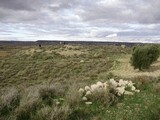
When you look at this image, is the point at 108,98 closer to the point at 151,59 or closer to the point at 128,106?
the point at 128,106

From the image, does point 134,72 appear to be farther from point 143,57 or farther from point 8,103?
point 8,103

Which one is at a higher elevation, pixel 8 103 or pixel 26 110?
pixel 8 103

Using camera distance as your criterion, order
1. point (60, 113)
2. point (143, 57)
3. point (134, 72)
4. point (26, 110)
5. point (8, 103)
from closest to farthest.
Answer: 1. point (60, 113)
2. point (26, 110)
3. point (8, 103)
4. point (134, 72)
5. point (143, 57)

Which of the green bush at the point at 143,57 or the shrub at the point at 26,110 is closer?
the shrub at the point at 26,110

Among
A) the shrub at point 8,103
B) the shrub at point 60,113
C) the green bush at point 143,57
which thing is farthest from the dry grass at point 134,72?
the shrub at point 60,113

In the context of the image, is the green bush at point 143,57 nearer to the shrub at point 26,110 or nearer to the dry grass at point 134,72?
the dry grass at point 134,72

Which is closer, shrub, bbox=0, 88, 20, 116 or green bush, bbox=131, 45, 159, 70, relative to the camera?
shrub, bbox=0, 88, 20, 116

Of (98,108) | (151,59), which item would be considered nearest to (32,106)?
(98,108)

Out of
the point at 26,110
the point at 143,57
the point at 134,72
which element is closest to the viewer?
the point at 26,110

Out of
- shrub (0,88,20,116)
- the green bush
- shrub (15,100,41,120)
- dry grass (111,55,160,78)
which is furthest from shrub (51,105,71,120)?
the green bush

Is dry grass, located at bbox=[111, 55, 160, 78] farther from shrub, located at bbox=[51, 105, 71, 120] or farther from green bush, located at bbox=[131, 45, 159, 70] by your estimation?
shrub, located at bbox=[51, 105, 71, 120]

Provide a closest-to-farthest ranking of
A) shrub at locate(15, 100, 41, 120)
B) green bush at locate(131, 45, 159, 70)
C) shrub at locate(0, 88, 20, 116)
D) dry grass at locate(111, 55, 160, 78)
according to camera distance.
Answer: shrub at locate(15, 100, 41, 120), shrub at locate(0, 88, 20, 116), dry grass at locate(111, 55, 160, 78), green bush at locate(131, 45, 159, 70)

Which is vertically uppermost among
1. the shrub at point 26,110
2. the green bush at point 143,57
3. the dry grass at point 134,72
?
the shrub at point 26,110

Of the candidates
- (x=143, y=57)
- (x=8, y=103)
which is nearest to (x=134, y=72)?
(x=143, y=57)
